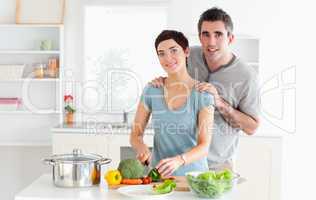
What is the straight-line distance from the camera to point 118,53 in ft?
16.8

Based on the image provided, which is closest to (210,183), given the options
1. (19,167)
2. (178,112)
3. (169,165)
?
(169,165)

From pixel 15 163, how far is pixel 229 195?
10.7ft

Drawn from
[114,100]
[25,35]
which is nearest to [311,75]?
[114,100]

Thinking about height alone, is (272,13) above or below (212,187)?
above

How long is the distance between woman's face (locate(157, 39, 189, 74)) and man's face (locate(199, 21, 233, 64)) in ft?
0.71

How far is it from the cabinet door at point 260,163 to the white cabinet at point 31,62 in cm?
173

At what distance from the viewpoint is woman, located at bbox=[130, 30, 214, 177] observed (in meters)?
2.77

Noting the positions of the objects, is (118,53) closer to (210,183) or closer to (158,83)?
(158,83)

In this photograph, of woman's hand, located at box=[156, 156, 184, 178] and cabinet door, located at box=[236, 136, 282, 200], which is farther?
cabinet door, located at box=[236, 136, 282, 200]

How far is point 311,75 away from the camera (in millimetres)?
5055

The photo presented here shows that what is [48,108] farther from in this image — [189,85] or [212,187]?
[212,187]

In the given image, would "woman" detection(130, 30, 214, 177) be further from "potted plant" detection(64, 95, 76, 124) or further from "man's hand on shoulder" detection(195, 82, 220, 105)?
"potted plant" detection(64, 95, 76, 124)

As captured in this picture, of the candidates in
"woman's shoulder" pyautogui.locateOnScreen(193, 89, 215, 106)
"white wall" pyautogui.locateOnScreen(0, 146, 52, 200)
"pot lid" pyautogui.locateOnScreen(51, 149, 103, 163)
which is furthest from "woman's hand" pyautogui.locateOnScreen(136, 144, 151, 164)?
"white wall" pyautogui.locateOnScreen(0, 146, 52, 200)

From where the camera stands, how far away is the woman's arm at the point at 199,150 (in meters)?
2.57
